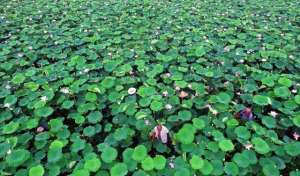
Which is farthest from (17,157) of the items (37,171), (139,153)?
(139,153)

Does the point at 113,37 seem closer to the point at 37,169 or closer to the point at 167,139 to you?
the point at 167,139

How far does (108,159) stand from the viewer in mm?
2385

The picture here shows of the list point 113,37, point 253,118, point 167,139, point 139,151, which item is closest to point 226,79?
point 253,118

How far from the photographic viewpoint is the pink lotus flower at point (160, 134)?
8.57 feet

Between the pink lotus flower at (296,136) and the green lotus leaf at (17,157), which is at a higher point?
the green lotus leaf at (17,157)

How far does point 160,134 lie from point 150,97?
449 mm

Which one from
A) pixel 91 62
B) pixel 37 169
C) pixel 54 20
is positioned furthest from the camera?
pixel 54 20

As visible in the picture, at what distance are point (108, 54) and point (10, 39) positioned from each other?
54.3 inches

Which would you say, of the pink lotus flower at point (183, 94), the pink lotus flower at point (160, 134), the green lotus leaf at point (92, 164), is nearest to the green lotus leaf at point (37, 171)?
the green lotus leaf at point (92, 164)

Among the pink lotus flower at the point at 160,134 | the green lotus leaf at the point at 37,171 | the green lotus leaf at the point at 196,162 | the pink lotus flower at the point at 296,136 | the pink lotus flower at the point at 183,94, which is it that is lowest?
the pink lotus flower at the point at 296,136

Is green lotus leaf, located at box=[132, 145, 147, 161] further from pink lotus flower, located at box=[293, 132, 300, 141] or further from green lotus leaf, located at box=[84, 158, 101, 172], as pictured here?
pink lotus flower, located at box=[293, 132, 300, 141]

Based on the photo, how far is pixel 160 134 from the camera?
2.62 meters

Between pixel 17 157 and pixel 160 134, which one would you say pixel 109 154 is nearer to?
pixel 160 134

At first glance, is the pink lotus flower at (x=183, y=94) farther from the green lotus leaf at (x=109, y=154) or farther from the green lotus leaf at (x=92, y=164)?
the green lotus leaf at (x=92, y=164)
